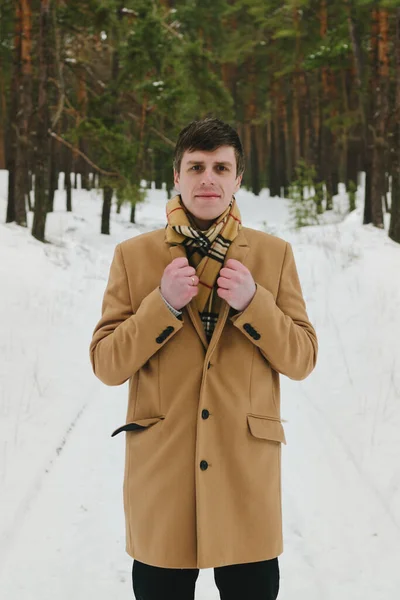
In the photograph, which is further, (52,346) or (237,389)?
(52,346)

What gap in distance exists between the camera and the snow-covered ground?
3.27m

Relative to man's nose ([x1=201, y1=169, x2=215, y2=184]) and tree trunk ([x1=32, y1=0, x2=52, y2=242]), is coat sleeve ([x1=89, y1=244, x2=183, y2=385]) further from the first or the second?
tree trunk ([x1=32, y1=0, x2=52, y2=242])

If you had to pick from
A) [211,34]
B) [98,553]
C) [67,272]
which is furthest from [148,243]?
[211,34]

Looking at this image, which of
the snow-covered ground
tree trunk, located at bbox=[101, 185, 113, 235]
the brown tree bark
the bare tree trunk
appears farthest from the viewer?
tree trunk, located at bbox=[101, 185, 113, 235]

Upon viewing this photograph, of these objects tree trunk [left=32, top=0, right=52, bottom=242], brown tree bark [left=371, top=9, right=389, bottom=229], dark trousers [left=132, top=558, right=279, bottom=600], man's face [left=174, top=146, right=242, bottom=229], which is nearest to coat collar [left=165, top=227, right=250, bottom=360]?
man's face [left=174, top=146, right=242, bottom=229]

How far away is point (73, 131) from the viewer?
55.3ft

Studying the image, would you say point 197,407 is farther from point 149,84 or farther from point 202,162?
point 149,84

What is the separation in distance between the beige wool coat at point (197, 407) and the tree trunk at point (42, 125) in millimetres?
13419

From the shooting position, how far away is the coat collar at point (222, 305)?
77.5 inches

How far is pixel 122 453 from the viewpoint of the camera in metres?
4.77

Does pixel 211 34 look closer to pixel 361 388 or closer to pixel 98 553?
pixel 361 388

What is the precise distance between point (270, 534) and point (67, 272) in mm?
10713

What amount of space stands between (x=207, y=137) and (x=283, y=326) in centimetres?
71

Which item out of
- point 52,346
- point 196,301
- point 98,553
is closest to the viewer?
point 196,301
